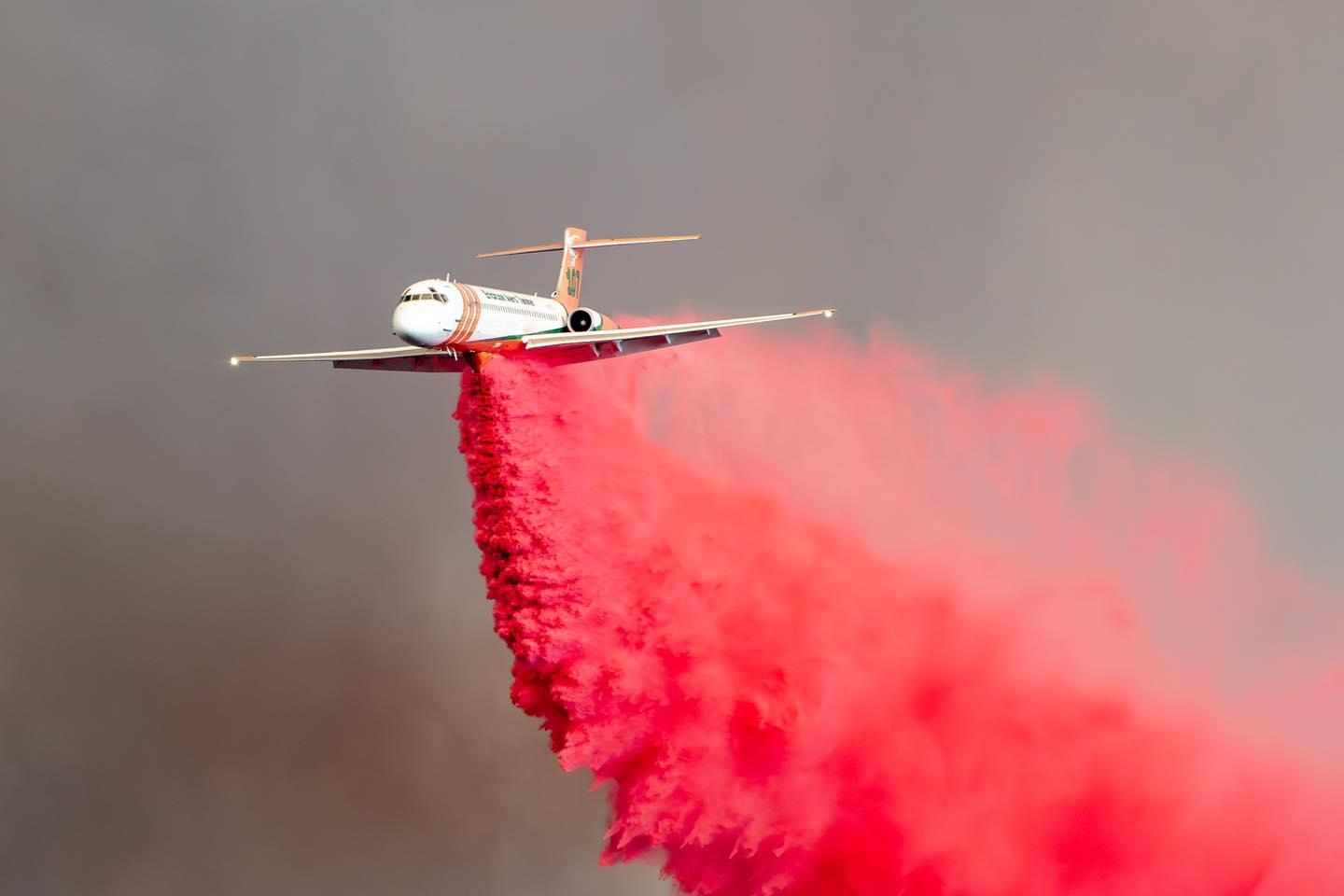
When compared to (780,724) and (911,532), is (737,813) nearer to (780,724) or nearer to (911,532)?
(780,724)

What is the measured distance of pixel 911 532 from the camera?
31297mm

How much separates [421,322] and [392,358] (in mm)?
3158

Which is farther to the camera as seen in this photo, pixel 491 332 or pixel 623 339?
pixel 623 339

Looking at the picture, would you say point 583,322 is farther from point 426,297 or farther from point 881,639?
point 881,639

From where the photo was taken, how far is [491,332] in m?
23.8

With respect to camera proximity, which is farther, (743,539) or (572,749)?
(743,539)

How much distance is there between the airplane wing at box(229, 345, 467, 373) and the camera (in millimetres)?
24297

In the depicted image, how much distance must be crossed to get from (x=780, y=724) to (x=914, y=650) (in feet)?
15.0

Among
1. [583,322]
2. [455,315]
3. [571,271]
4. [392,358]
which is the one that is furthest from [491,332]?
[571,271]

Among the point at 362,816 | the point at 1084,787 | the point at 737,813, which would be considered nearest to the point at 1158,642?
the point at 1084,787

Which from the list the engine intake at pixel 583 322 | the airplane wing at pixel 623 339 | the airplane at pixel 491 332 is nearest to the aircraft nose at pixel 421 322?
the airplane at pixel 491 332

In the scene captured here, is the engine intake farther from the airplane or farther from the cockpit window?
the cockpit window

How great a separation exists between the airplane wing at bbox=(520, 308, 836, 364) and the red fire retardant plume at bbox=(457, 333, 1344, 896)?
588mm

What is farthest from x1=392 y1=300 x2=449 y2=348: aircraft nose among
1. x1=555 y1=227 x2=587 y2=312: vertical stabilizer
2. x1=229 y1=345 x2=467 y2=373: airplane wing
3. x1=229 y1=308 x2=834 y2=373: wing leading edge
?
x1=555 y1=227 x2=587 y2=312: vertical stabilizer
